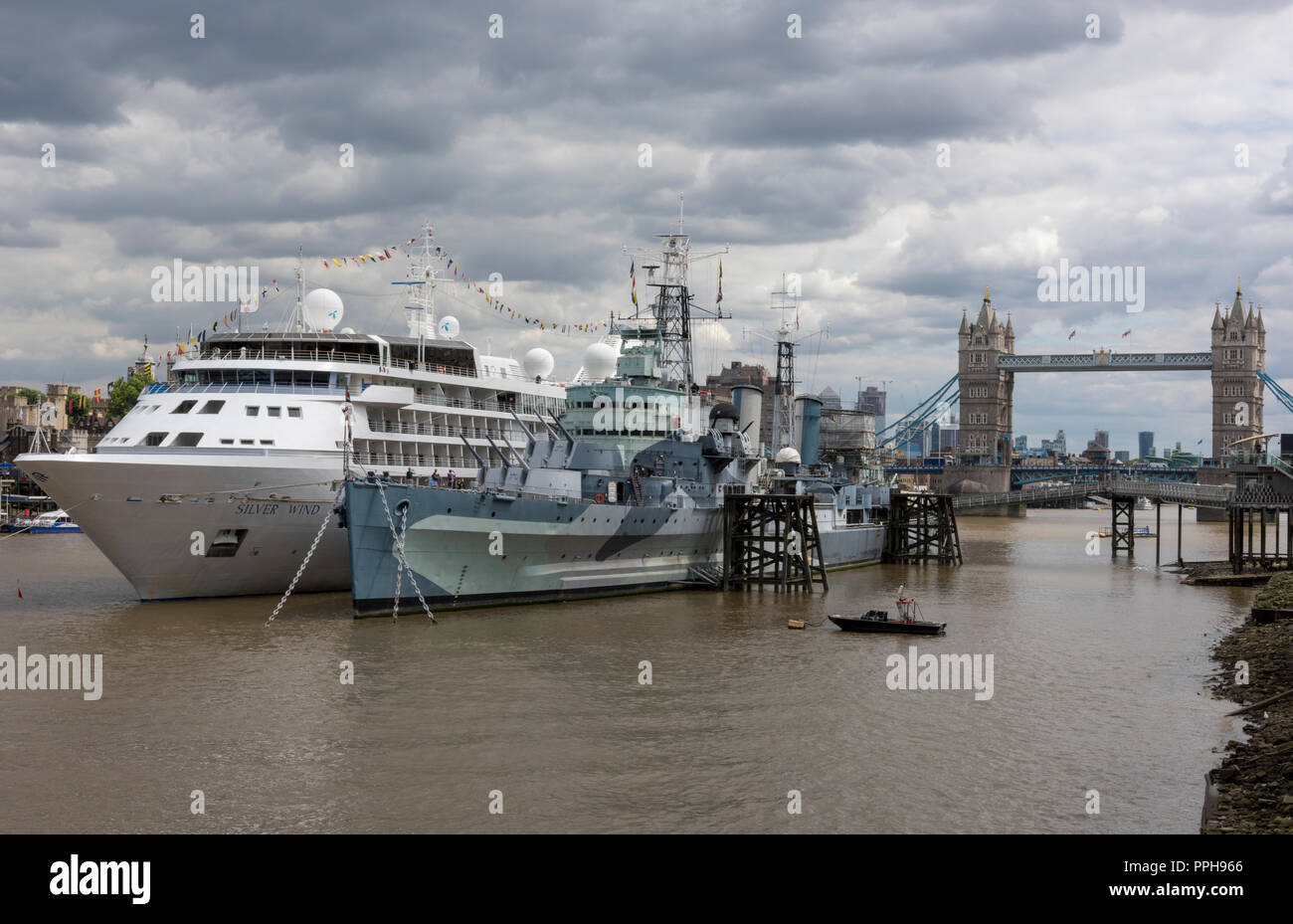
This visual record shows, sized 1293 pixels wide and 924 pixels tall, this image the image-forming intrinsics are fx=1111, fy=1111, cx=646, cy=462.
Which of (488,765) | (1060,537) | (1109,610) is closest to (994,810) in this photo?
(488,765)

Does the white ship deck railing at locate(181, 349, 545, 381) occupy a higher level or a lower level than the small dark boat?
higher

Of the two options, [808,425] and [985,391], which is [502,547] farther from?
[985,391]

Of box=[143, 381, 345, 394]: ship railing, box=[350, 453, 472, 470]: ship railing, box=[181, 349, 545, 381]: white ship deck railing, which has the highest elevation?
box=[181, 349, 545, 381]: white ship deck railing

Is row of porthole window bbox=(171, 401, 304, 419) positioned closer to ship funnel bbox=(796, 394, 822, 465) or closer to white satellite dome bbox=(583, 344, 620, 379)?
white satellite dome bbox=(583, 344, 620, 379)

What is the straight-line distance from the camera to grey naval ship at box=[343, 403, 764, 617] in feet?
92.5

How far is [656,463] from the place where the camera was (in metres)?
38.5

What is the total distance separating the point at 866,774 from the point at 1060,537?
73.2m

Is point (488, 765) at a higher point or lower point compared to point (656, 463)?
lower

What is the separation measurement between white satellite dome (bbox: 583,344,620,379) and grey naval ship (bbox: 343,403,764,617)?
18.0 feet

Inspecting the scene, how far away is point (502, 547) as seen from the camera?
102 ft

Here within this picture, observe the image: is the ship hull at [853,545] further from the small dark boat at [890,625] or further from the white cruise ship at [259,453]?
the white cruise ship at [259,453]

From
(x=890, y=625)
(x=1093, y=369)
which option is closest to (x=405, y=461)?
(x=890, y=625)

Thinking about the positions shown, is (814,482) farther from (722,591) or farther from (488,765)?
(488,765)

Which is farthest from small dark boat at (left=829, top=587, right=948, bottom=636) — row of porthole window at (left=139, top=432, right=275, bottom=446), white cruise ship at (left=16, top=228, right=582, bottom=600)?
row of porthole window at (left=139, top=432, right=275, bottom=446)
